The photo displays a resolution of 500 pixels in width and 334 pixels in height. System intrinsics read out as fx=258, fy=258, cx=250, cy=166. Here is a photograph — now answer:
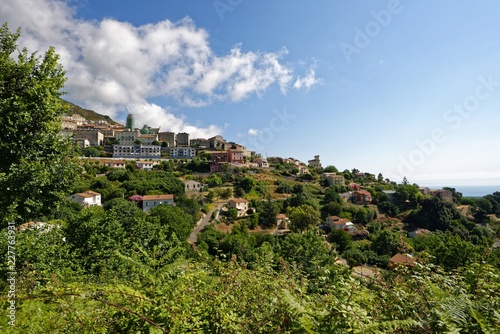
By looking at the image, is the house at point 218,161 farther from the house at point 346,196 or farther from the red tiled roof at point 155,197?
the house at point 346,196

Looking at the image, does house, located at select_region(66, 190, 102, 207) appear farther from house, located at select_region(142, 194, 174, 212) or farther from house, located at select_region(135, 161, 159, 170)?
house, located at select_region(135, 161, 159, 170)

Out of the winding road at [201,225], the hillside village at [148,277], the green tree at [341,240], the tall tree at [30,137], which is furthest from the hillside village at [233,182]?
the tall tree at [30,137]

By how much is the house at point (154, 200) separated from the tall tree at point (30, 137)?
43.2 meters

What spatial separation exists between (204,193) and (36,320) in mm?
56113

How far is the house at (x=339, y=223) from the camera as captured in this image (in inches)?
1898

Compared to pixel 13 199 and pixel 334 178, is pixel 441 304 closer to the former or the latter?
pixel 13 199

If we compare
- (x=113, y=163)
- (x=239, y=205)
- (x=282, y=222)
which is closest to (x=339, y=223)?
(x=282, y=222)

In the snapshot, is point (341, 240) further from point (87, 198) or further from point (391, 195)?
point (87, 198)

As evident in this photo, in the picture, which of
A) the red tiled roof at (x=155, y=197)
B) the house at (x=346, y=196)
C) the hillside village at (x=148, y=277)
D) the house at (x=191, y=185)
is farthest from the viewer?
the house at (x=346, y=196)

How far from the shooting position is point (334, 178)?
77.3 m

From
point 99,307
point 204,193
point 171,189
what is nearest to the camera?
point 99,307

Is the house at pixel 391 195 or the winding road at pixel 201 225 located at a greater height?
the house at pixel 391 195

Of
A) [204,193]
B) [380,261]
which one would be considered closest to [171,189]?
[204,193]

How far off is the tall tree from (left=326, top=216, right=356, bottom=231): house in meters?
48.2
